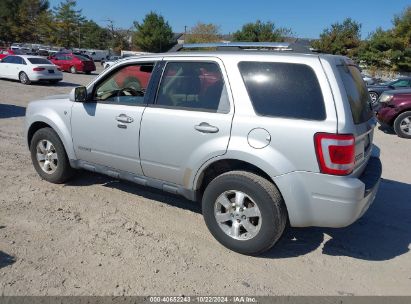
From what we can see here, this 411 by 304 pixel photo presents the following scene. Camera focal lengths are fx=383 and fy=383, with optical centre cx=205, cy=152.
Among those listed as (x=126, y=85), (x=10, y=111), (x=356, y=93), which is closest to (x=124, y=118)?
(x=126, y=85)

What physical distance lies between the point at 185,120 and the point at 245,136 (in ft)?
2.25

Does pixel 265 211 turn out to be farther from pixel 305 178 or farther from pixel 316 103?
pixel 316 103

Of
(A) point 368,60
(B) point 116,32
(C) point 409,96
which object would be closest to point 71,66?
(C) point 409,96

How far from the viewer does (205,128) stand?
3.69 meters

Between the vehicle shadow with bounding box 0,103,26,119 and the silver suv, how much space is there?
6.67 meters

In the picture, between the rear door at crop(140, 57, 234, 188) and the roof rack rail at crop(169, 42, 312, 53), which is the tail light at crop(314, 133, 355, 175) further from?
the roof rack rail at crop(169, 42, 312, 53)

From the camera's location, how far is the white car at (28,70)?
18.7 metres

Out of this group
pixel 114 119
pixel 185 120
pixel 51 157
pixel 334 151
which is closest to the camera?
pixel 334 151

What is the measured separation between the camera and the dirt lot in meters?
3.17

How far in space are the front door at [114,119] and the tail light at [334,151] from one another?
196 cm

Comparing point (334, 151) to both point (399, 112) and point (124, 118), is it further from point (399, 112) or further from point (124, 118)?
point (399, 112)

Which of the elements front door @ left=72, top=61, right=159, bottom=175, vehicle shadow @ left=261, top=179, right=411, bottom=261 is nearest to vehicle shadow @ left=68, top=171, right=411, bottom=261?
vehicle shadow @ left=261, top=179, right=411, bottom=261

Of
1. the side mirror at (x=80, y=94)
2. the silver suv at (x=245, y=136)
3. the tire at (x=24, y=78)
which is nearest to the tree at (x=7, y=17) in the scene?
the tire at (x=24, y=78)

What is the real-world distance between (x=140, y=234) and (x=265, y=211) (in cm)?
137
